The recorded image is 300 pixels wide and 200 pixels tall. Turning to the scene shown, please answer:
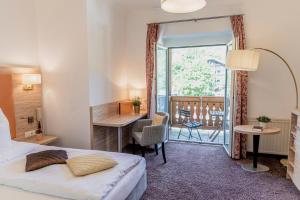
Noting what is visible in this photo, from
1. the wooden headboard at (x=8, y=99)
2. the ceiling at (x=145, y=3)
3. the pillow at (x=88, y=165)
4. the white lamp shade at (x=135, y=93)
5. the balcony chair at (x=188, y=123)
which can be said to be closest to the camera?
the pillow at (x=88, y=165)

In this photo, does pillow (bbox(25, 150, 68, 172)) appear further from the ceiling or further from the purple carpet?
the ceiling

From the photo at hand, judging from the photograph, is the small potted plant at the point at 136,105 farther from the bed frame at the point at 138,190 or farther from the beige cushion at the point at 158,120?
the bed frame at the point at 138,190

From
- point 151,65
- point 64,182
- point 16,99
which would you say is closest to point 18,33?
point 16,99

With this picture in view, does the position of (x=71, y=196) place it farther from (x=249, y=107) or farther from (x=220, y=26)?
(x=220, y=26)

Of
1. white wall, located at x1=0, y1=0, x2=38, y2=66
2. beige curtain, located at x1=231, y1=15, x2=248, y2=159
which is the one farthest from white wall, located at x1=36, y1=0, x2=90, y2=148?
beige curtain, located at x1=231, y1=15, x2=248, y2=159

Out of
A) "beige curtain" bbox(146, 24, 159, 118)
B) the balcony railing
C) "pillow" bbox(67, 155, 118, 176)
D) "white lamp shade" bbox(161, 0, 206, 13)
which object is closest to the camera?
"white lamp shade" bbox(161, 0, 206, 13)

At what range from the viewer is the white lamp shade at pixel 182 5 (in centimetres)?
171

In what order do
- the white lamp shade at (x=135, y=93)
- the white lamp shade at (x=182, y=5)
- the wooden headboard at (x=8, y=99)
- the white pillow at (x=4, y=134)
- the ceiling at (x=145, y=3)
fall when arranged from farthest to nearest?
the white lamp shade at (x=135, y=93), the ceiling at (x=145, y=3), the wooden headboard at (x=8, y=99), the white pillow at (x=4, y=134), the white lamp shade at (x=182, y=5)

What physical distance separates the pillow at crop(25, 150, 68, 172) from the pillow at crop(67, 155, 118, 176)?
0.63ft

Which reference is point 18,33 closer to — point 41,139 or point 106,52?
point 106,52

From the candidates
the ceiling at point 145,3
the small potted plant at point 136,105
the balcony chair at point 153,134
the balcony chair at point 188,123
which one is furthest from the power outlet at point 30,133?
the balcony chair at point 188,123

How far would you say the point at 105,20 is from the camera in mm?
3707

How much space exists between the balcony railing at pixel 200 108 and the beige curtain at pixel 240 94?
208 cm

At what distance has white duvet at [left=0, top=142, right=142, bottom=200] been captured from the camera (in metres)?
1.71
